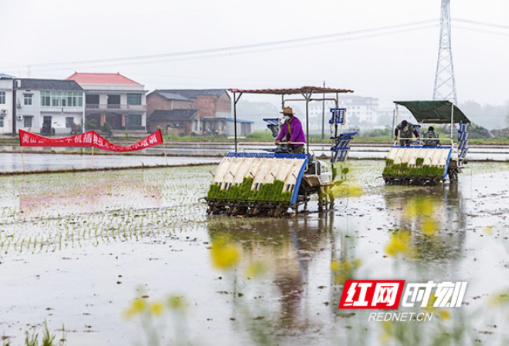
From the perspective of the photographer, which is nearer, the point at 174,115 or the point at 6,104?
the point at 6,104

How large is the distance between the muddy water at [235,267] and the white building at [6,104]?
68.9 meters

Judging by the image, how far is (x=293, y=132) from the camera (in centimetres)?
1611

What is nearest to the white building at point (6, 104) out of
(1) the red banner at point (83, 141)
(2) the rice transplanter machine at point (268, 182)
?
(1) the red banner at point (83, 141)

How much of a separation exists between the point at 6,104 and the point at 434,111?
6739 cm

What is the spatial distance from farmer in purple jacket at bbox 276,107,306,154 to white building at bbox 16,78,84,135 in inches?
2848

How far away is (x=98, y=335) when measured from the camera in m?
7.00

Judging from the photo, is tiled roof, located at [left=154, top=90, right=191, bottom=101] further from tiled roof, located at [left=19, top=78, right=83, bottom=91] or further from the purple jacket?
the purple jacket

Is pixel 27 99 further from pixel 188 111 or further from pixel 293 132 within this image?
pixel 293 132

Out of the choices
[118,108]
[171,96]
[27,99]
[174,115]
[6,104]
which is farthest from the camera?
[171,96]

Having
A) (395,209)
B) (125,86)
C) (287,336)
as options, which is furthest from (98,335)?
(125,86)

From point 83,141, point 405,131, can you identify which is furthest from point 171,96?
point 405,131

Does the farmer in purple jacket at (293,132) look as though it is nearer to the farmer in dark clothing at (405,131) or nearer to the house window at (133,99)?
the farmer in dark clothing at (405,131)

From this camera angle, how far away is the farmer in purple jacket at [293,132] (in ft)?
52.6

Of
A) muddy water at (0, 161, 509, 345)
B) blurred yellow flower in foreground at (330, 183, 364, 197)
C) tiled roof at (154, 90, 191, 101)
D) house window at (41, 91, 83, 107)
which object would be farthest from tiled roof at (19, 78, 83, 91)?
blurred yellow flower in foreground at (330, 183, 364, 197)
